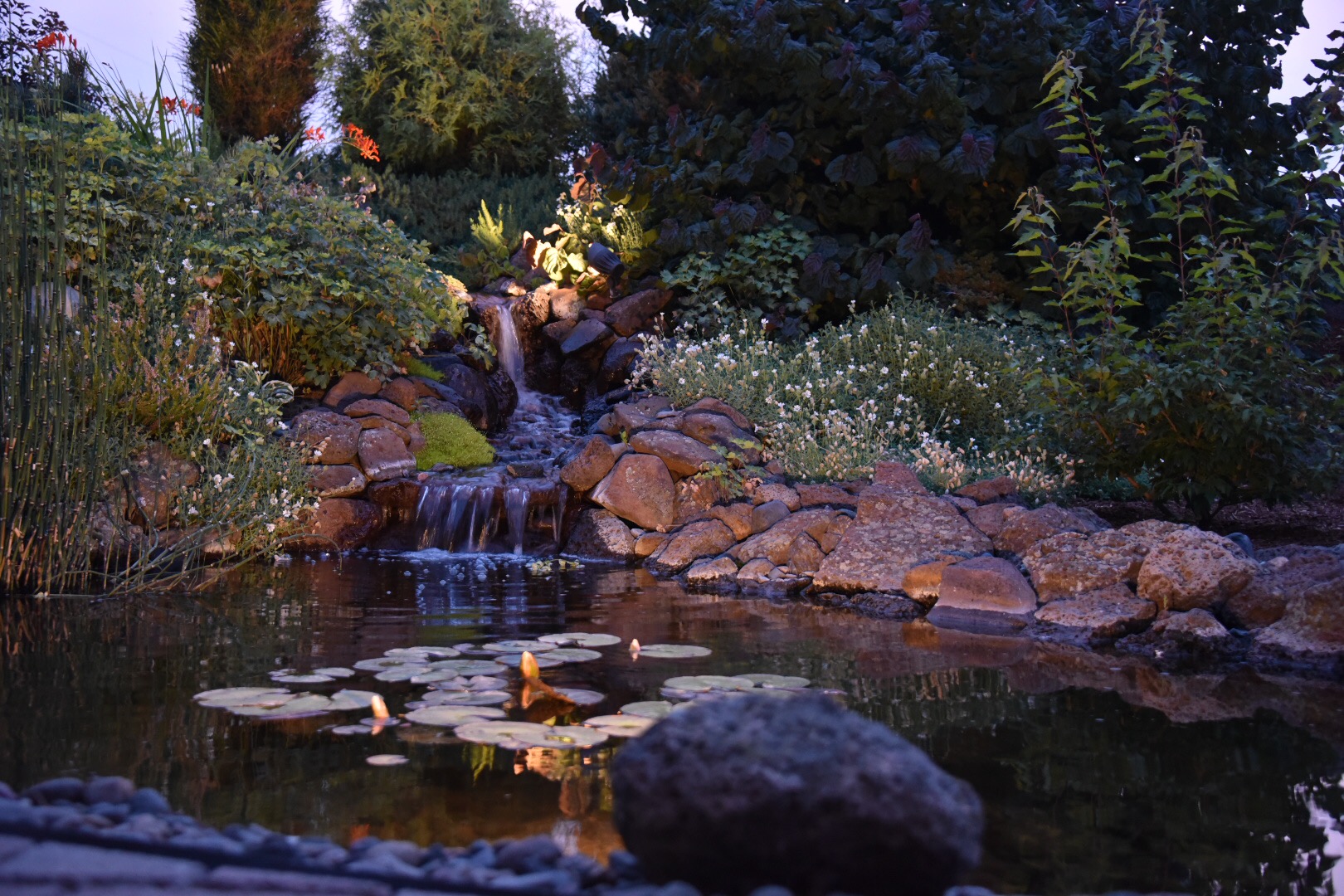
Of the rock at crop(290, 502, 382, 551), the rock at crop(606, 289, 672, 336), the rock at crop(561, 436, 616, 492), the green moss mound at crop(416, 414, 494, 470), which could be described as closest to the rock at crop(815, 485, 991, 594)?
the rock at crop(561, 436, 616, 492)

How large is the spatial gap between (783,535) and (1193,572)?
226 cm

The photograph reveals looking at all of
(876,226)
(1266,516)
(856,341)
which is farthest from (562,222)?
(1266,516)

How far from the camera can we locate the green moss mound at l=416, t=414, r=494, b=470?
8.15 meters

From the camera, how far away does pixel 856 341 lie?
28.6 feet

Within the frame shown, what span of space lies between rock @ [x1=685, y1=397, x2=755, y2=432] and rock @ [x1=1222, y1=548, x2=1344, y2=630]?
3588mm

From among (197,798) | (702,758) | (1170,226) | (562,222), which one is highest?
(562,222)

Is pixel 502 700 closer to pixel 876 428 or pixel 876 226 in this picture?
pixel 876 428

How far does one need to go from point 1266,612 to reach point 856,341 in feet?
15.2

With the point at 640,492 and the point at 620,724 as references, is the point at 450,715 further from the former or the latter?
the point at 640,492

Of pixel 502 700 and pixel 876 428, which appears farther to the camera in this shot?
pixel 876 428

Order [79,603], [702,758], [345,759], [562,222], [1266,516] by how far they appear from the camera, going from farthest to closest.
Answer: [562,222] → [1266,516] → [79,603] → [345,759] → [702,758]

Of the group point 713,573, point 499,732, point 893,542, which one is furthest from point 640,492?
point 499,732

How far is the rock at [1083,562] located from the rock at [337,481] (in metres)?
4.54

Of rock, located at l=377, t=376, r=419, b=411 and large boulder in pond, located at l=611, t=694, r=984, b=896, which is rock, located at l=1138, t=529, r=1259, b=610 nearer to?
large boulder in pond, located at l=611, t=694, r=984, b=896
